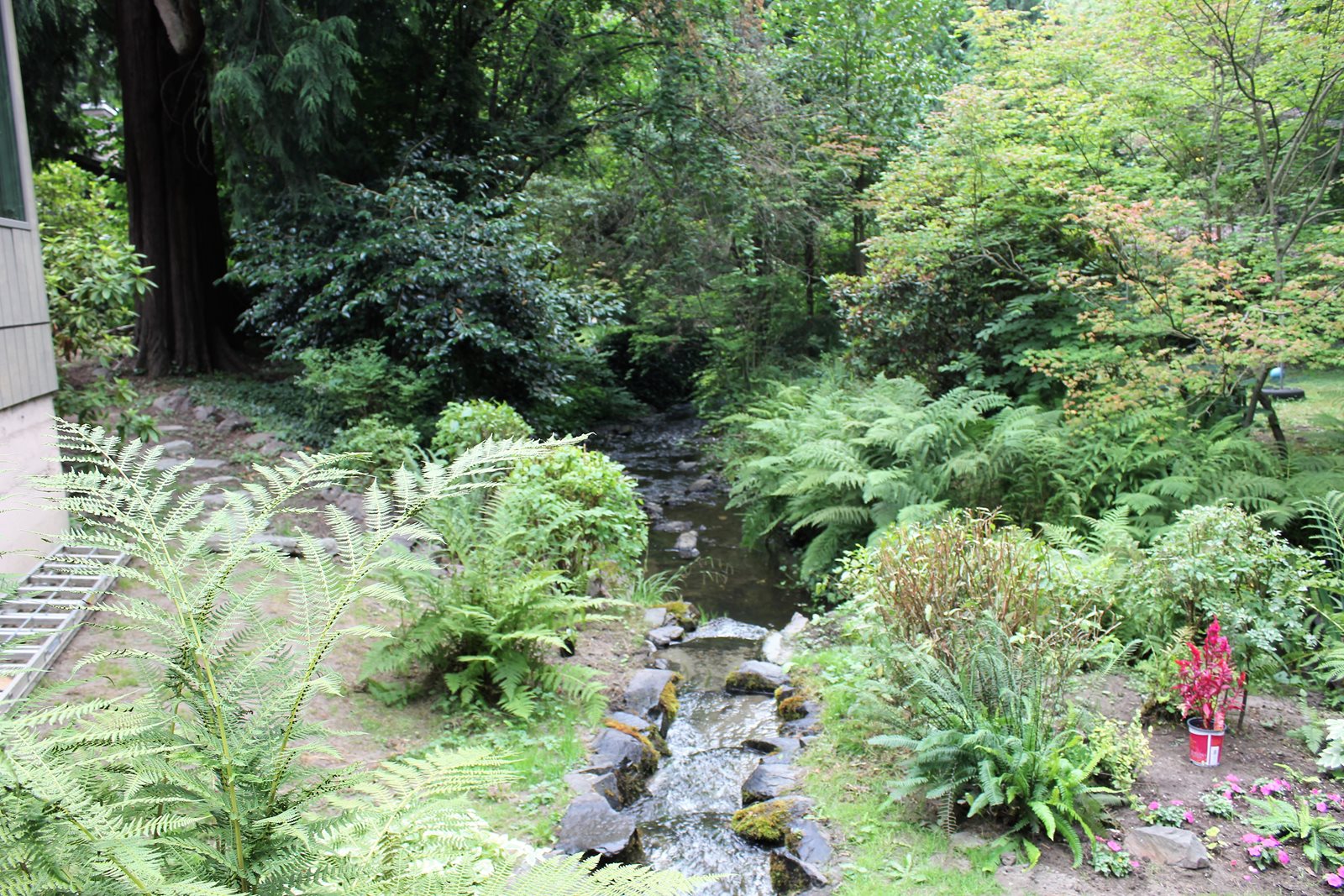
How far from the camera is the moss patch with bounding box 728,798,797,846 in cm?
380

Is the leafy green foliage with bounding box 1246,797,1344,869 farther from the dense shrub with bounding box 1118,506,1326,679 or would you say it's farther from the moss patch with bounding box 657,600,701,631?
the moss patch with bounding box 657,600,701,631

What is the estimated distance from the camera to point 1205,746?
3.70 meters

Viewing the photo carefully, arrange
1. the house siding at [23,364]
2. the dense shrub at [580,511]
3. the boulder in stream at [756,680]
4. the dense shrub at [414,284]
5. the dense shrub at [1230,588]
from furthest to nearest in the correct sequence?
the dense shrub at [414,284], the dense shrub at [580,511], the boulder in stream at [756,680], the house siding at [23,364], the dense shrub at [1230,588]

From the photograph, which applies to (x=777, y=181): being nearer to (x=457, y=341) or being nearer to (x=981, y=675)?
(x=457, y=341)

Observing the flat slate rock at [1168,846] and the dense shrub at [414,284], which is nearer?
the flat slate rock at [1168,846]

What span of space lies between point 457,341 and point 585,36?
5.15 metres

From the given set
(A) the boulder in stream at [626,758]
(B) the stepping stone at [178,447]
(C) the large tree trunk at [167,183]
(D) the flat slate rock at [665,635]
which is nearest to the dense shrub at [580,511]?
(D) the flat slate rock at [665,635]

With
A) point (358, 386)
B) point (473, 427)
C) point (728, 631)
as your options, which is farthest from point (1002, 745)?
point (358, 386)

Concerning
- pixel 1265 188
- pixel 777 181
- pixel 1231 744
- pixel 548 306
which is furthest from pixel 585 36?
pixel 1231 744

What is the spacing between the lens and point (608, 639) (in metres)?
6.02

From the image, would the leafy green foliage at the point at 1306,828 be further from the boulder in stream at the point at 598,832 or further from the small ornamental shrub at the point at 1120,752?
the boulder in stream at the point at 598,832

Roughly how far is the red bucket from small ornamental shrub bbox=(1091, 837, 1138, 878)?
78cm

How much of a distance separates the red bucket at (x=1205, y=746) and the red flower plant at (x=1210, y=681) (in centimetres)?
5

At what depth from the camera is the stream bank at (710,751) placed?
3.67 m
